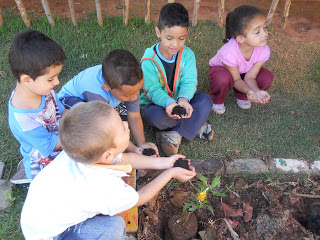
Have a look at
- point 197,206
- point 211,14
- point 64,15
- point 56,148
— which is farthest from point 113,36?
point 197,206

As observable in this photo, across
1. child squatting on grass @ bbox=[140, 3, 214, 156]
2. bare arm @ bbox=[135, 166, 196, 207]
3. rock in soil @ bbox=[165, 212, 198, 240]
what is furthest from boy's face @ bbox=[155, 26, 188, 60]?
rock in soil @ bbox=[165, 212, 198, 240]

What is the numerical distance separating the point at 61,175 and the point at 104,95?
993 millimetres

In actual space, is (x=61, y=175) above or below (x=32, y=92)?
below

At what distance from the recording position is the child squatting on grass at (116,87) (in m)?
2.33

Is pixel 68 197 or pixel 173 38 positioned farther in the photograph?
pixel 173 38

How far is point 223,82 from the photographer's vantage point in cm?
320

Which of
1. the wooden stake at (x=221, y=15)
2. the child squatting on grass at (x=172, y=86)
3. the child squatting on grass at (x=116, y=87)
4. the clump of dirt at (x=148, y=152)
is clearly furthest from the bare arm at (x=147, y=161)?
the wooden stake at (x=221, y=15)

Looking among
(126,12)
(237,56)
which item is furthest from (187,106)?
(126,12)

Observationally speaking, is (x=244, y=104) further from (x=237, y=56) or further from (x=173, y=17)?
(x=173, y=17)

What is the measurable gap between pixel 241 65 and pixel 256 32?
0.39 m

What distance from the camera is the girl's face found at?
2953 millimetres

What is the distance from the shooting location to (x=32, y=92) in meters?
2.10

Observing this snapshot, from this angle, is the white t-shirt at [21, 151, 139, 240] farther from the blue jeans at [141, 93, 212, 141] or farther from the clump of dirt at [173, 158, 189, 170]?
the blue jeans at [141, 93, 212, 141]

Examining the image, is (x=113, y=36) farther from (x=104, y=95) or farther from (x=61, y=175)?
(x=61, y=175)
